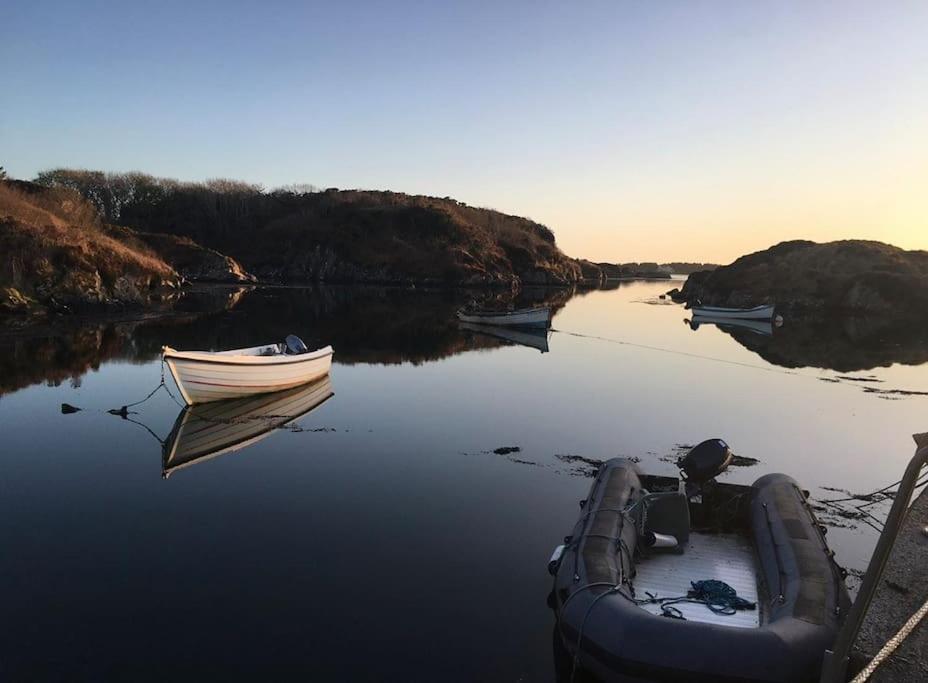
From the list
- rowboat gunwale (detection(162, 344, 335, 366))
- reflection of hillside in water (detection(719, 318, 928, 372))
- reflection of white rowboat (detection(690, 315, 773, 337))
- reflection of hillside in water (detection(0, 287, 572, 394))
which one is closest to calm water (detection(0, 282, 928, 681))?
Answer: reflection of hillside in water (detection(0, 287, 572, 394))

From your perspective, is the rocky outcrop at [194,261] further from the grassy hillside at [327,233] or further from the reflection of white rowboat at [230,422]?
the reflection of white rowboat at [230,422]

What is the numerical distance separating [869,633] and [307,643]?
21.5 feet

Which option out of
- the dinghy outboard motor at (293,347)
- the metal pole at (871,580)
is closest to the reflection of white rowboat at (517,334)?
the dinghy outboard motor at (293,347)

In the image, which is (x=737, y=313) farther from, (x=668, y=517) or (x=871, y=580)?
(x=871, y=580)

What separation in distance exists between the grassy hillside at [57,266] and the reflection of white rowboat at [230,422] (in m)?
30.1

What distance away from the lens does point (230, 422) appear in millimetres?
18969

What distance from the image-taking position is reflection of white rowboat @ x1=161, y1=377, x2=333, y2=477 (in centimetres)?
1599

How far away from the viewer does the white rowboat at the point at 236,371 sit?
18.9 m

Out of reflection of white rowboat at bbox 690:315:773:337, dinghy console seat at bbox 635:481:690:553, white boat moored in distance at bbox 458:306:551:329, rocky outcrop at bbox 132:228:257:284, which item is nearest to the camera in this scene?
dinghy console seat at bbox 635:481:690:553

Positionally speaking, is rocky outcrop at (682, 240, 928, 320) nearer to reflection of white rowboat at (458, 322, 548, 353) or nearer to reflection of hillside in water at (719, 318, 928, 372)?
reflection of hillside in water at (719, 318, 928, 372)

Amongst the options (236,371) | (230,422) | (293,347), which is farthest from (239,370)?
(293,347)

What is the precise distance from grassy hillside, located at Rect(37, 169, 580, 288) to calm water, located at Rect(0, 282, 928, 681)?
96815 mm

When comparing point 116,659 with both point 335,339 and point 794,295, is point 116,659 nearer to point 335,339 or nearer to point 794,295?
point 335,339

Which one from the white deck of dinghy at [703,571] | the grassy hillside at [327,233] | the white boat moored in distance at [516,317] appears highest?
the grassy hillside at [327,233]
